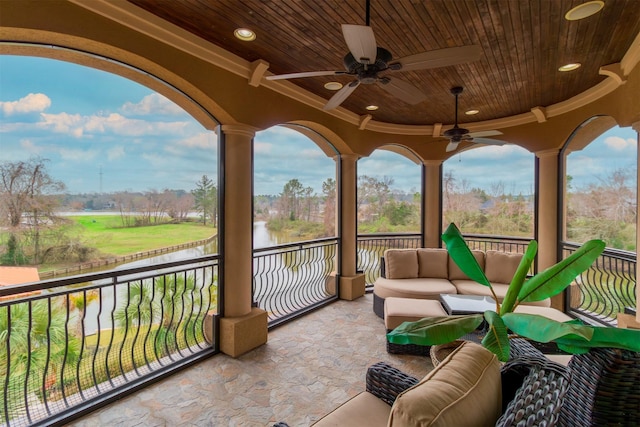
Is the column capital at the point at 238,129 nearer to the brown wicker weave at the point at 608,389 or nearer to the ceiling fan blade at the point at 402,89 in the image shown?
the ceiling fan blade at the point at 402,89

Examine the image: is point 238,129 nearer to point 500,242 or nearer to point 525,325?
point 525,325

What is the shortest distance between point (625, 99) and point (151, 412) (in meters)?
5.57

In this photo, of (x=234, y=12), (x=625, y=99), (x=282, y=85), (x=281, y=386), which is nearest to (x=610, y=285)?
(x=625, y=99)

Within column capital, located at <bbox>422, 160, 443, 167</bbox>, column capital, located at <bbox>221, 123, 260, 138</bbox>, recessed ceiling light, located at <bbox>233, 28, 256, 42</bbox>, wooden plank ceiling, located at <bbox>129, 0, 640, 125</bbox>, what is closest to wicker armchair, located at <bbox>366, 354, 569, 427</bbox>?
wooden plank ceiling, located at <bbox>129, 0, 640, 125</bbox>

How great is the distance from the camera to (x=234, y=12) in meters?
2.40

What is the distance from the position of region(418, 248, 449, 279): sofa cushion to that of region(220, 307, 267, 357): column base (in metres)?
2.68

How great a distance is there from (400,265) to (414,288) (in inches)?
21.1

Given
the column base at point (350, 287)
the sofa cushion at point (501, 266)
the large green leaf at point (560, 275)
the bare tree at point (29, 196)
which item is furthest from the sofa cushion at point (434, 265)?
the bare tree at point (29, 196)

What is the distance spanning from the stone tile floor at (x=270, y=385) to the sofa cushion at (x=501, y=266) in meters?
2.02

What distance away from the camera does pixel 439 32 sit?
266 centimetres

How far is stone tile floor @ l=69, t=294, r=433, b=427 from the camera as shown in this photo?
7.58ft

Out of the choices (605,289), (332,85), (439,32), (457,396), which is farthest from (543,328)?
(605,289)

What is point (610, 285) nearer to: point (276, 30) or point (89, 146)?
point (276, 30)

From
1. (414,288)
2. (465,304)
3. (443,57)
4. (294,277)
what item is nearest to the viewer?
(443,57)
